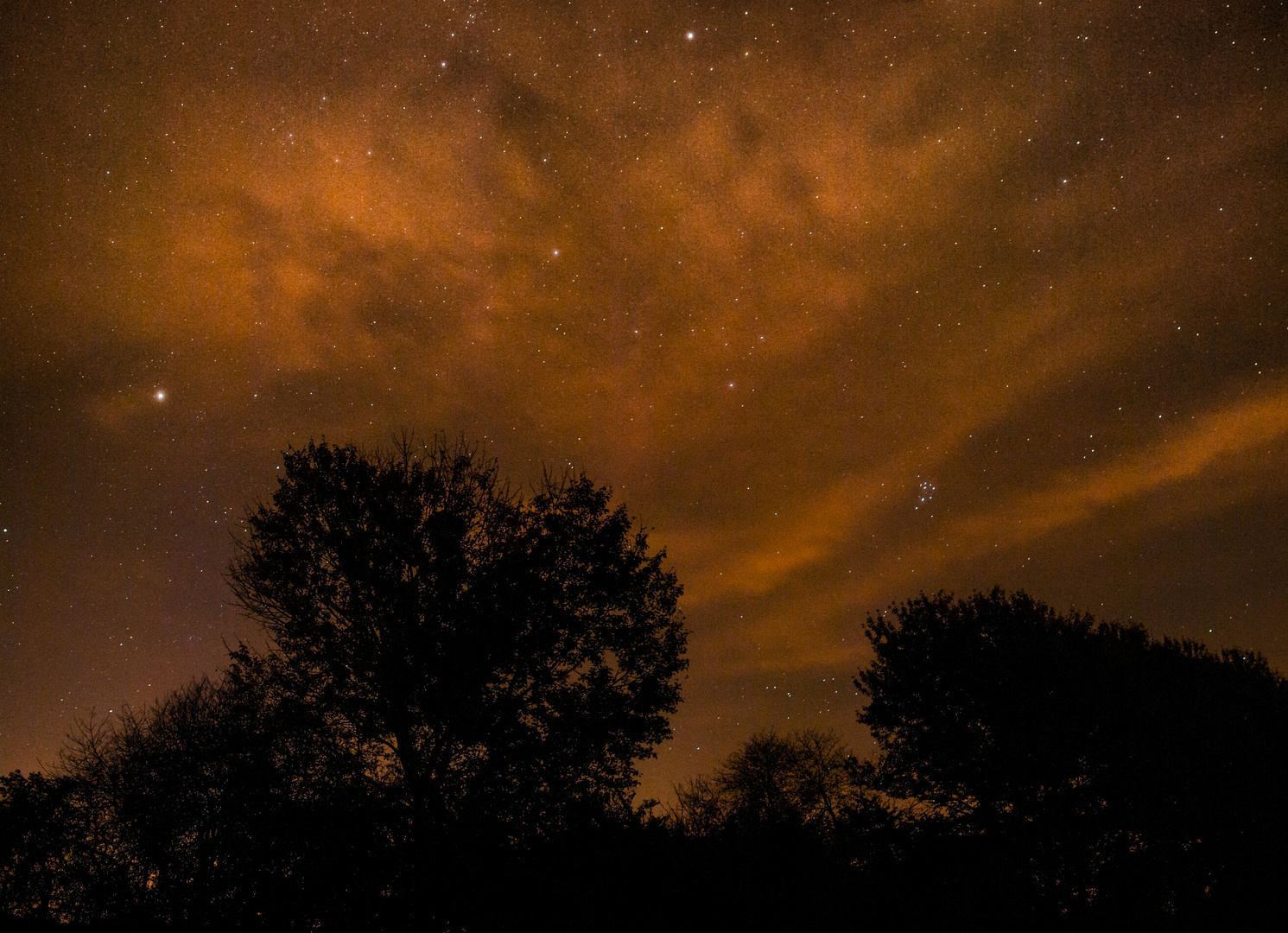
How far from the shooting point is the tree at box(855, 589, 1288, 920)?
2050cm

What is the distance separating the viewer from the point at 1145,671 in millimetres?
26281

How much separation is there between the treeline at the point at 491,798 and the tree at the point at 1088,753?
0.13m

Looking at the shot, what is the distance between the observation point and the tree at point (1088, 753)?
807 inches

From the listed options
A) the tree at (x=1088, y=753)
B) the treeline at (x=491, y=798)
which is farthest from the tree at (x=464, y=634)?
the tree at (x=1088, y=753)

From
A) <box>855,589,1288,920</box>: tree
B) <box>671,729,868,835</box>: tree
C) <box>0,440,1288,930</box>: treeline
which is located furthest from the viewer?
<box>671,729,868,835</box>: tree

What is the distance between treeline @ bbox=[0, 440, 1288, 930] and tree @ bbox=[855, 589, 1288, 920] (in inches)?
5.3

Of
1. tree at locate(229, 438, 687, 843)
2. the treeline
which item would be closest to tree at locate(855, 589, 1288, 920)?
the treeline

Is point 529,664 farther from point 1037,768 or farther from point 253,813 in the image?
point 1037,768

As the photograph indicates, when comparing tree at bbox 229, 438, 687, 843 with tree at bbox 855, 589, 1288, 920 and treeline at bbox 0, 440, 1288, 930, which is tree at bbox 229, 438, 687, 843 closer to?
treeline at bbox 0, 440, 1288, 930

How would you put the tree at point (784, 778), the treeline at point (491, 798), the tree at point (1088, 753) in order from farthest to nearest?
the tree at point (784, 778) < the tree at point (1088, 753) < the treeline at point (491, 798)

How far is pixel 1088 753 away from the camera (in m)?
24.7

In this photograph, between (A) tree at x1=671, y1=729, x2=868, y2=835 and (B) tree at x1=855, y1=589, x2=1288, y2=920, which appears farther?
(A) tree at x1=671, y1=729, x2=868, y2=835

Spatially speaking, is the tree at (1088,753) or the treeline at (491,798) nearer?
the treeline at (491,798)

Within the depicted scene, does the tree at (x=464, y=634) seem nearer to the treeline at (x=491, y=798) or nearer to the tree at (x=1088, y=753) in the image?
the treeline at (x=491, y=798)
